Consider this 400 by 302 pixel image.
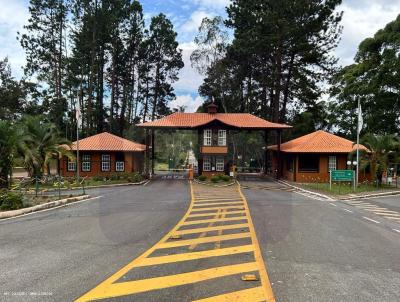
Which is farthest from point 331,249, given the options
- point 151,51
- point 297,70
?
point 151,51

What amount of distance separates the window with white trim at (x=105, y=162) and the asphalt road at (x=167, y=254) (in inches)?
967

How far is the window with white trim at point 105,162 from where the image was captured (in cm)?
4078

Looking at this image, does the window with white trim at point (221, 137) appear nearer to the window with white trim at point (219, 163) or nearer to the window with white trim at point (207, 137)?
the window with white trim at point (207, 137)

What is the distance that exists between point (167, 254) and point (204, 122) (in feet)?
108

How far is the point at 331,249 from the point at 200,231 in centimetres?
367

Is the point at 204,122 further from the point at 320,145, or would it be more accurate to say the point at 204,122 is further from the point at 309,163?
the point at 320,145

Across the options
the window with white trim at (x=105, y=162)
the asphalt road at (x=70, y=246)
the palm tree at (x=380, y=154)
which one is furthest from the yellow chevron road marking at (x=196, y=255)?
the window with white trim at (x=105, y=162)

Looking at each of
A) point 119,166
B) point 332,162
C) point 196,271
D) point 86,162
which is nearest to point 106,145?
point 119,166

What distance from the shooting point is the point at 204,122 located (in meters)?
41.5

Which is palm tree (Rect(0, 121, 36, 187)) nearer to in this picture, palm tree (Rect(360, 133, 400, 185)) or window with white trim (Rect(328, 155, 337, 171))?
palm tree (Rect(360, 133, 400, 185))

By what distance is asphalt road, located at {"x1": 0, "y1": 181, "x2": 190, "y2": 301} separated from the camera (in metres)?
6.74

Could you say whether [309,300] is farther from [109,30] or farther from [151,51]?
[151,51]

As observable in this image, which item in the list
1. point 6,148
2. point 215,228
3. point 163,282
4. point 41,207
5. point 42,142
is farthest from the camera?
point 42,142

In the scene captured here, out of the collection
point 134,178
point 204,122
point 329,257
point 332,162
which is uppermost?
point 204,122
